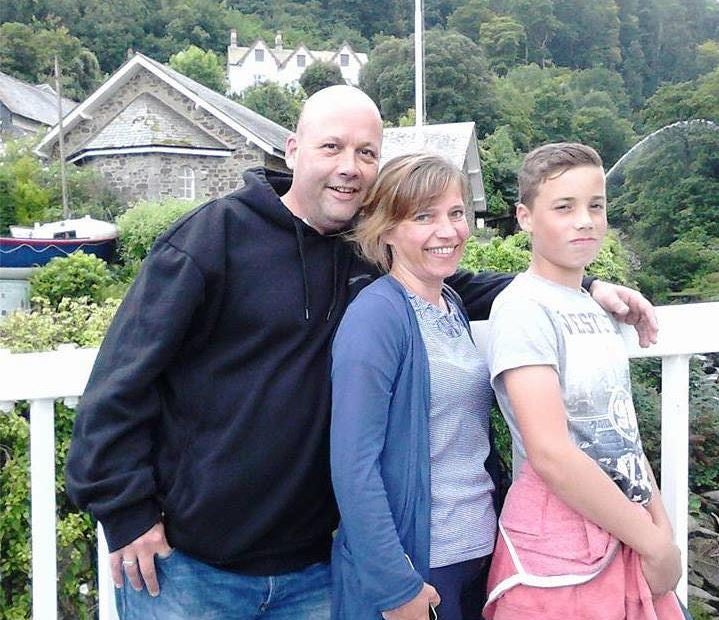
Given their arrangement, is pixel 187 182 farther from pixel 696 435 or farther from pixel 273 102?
pixel 696 435

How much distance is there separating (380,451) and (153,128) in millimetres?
22732

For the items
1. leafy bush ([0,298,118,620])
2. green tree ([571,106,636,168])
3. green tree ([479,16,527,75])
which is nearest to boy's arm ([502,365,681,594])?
leafy bush ([0,298,118,620])

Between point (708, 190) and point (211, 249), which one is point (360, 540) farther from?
point (708, 190)

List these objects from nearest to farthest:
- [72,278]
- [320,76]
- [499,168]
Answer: [72,278], [499,168], [320,76]

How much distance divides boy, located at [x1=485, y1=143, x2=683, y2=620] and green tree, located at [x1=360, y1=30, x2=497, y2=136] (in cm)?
3518

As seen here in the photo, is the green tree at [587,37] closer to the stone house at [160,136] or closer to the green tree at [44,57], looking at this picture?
the green tree at [44,57]

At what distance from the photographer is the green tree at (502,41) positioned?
136ft

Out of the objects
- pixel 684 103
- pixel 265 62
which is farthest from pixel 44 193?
pixel 265 62

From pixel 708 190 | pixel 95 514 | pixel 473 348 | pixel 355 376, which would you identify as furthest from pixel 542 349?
pixel 708 190

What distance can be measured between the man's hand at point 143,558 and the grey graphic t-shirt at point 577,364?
1.91ft

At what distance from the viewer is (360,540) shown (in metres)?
1.05

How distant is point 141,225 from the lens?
19500 mm

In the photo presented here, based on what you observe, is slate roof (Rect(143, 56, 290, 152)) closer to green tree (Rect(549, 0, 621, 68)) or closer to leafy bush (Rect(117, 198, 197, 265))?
leafy bush (Rect(117, 198, 197, 265))

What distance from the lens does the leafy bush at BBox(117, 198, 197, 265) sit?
19.2 metres
